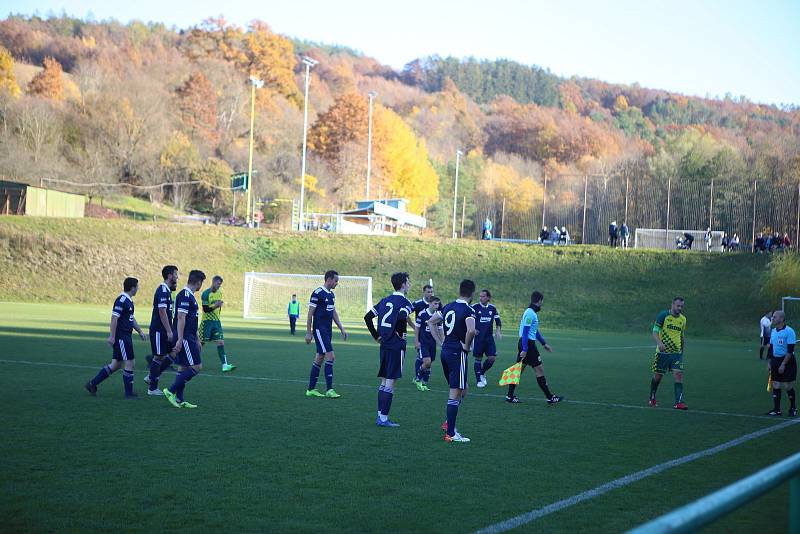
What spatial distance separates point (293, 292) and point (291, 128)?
162 ft

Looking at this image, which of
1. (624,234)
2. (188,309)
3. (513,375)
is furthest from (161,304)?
(624,234)

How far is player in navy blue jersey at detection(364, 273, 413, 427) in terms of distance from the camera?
10836mm

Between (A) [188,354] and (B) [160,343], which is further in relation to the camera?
(B) [160,343]

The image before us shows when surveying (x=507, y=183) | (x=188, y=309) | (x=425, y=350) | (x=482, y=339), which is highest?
(x=507, y=183)

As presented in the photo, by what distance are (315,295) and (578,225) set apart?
49.0m

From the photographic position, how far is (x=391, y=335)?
430 inches

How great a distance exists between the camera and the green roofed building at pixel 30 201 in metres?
54.0

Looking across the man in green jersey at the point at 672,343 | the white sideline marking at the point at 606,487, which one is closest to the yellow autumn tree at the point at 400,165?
the man in green jersey at the point at 672,343

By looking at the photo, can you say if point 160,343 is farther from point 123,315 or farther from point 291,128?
point 291,128

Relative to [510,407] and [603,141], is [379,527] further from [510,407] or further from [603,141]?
[603,141]

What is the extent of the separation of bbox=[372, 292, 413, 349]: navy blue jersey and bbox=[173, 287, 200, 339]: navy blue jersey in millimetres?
3012

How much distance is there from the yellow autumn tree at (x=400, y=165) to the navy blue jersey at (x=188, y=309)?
2702 inches

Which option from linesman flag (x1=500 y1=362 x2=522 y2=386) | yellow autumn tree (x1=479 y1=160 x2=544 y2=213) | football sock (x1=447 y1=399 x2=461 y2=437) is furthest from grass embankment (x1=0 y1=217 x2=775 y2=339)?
football sock (x1=447 y1=399 x2=461 y2=437)

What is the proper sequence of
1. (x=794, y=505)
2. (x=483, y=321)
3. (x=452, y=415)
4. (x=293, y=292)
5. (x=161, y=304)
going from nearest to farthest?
1. (x=794, y=505)
2. (x=452, y=415)
3. (x=161, y=304)
4. (x=483, y=321)
5. (x=293, y=292)
